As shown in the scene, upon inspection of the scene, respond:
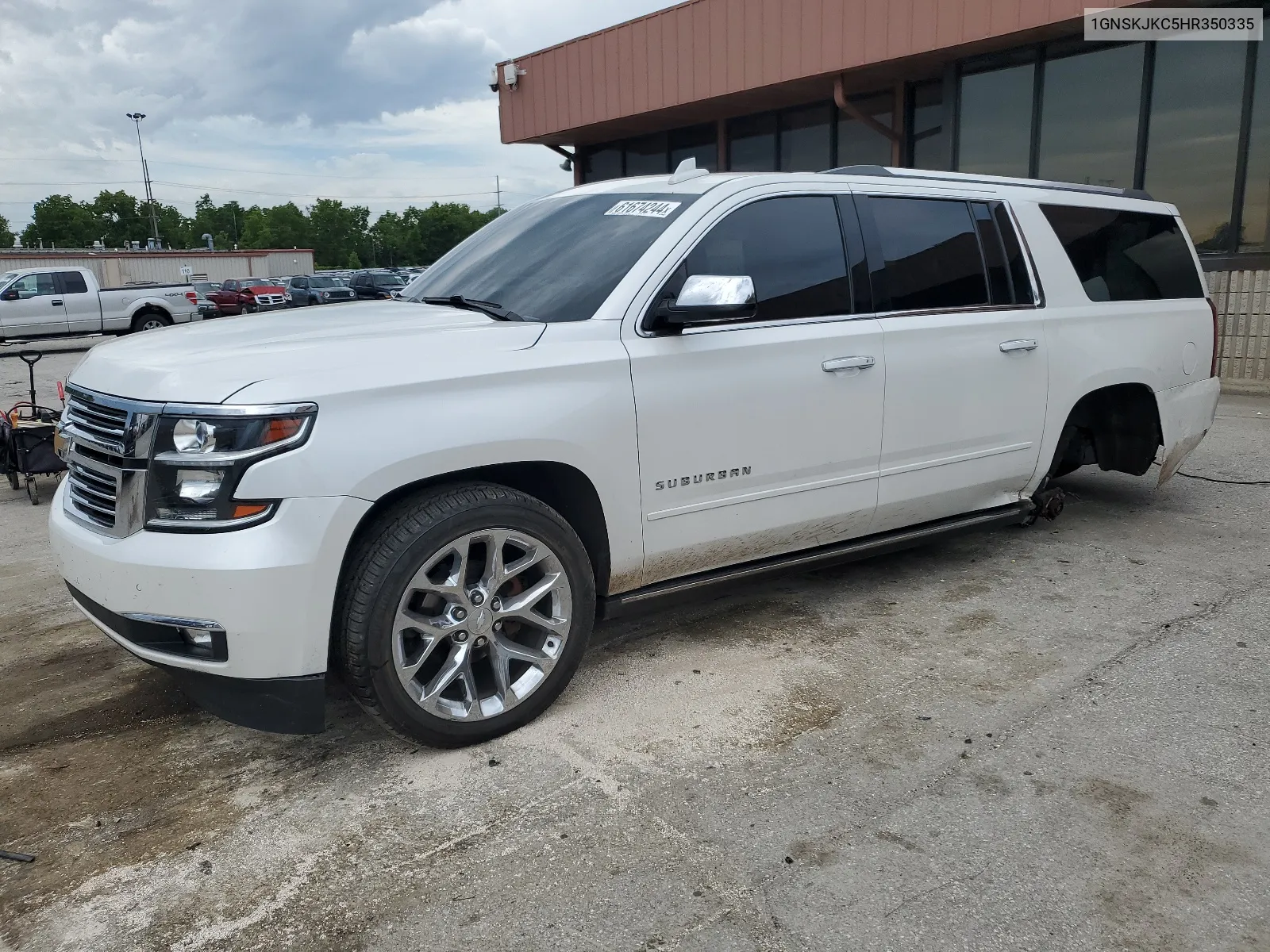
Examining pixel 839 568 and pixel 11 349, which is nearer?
pixel 839 568

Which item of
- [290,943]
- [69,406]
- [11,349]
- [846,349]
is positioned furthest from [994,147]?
[11,349]

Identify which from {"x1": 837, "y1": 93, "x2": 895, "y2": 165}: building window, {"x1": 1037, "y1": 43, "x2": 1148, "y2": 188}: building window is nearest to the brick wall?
{"x1": 1037, "y1": 43, "x2": 1148, "y2": 188}: building window

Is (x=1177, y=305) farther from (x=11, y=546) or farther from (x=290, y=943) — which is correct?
(x=11, y=546)

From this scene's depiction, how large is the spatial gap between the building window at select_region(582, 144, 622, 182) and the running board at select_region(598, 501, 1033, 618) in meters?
15.1

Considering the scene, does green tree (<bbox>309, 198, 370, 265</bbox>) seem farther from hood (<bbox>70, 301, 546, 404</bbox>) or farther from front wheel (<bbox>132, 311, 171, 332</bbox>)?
hood (<bbox>70, 301, 546, 404</bbox>)

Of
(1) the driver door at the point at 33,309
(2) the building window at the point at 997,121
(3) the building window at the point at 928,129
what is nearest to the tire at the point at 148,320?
(1) the driver door at the point at 33,309

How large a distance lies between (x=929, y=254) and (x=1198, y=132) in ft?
28.1

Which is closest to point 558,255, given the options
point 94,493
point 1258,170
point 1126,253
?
point 94,493

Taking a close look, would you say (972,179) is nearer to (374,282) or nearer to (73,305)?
(73,305)

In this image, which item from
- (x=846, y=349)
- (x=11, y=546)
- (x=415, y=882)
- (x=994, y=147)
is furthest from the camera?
(x=994, y=147)

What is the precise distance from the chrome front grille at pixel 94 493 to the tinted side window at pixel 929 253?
118 inches

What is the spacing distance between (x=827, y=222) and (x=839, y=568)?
5.94ft

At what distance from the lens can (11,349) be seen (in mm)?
22719

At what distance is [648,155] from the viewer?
1822 cm
